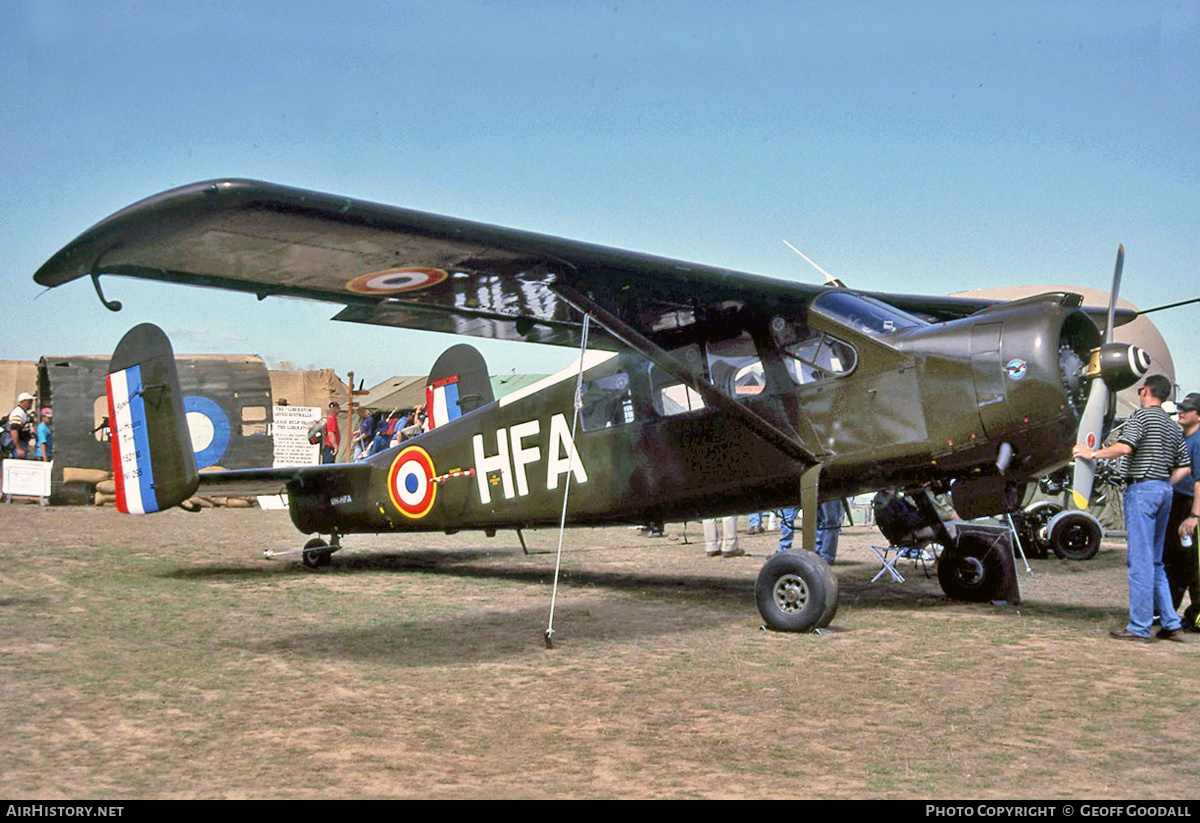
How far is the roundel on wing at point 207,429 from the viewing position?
23.3 metres

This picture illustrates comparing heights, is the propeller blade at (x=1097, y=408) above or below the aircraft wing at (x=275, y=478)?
above

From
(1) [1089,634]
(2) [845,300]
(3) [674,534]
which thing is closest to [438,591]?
(2) [845,300]

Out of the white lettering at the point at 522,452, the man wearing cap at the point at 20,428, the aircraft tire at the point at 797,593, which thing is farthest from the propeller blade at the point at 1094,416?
the man wearing cap at the point at 20,428

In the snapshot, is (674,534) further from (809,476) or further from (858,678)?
(858,678)

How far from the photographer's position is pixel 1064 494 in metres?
15.0

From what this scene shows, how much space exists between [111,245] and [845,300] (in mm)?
5115

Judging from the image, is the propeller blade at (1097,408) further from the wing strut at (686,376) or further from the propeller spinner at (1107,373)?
the wing strut at (686,376)

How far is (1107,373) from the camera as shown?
21.5 feet

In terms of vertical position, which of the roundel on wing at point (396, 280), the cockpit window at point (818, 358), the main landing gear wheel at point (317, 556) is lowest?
the main landing gear wheel at point (317, 556)

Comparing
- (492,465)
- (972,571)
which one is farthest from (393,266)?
(972,571)

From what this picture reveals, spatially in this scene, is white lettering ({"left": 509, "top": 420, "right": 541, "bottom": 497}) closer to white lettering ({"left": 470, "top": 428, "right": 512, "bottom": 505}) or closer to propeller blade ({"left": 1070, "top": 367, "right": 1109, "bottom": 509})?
white lettering ({"left": 470, "top": 428, "right": 512, "bottom": 505})

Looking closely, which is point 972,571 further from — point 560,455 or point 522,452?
point 522,452

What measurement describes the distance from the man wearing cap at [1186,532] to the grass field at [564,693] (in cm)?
56

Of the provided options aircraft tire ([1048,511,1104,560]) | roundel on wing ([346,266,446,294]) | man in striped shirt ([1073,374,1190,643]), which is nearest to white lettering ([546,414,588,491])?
roundel on wing ([346,266,446,294])
